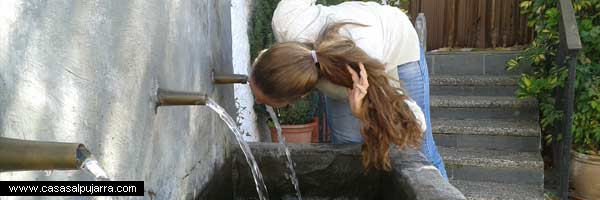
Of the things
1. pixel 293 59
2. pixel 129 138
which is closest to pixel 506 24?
pixel 293 59

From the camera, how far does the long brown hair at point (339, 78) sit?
141 centimetres

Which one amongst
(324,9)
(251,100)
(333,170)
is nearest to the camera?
(324,9)

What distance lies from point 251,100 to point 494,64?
216cm

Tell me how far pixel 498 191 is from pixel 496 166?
20 cm

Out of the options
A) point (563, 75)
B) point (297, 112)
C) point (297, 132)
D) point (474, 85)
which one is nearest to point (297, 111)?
point (297, 112)

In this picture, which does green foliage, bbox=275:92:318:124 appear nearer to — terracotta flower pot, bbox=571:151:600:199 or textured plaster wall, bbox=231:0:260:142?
textured plaster wall, bbox=231:0:260:142

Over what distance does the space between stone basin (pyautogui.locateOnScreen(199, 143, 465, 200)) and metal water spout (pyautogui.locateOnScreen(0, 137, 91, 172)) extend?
100cm

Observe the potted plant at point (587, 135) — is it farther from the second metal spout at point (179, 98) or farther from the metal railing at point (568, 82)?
the second metal spout at point (179, 98)

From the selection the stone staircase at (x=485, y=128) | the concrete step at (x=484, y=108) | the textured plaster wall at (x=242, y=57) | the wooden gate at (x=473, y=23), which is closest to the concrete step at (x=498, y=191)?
the stone staircase at (x=485, y=128)

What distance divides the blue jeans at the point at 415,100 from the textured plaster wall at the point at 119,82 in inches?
18.0

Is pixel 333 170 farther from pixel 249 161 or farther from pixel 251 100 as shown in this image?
pixel 251 100

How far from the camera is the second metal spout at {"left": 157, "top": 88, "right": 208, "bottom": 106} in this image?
1303mm

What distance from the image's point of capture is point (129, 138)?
3.89 ft

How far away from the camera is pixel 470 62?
13.9 ft
